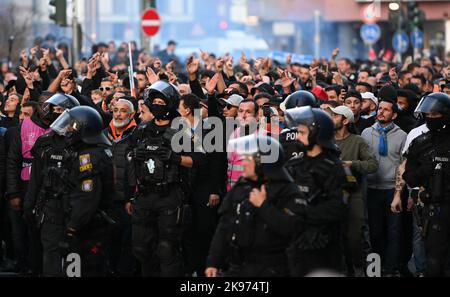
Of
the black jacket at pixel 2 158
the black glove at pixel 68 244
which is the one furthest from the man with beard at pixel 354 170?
the black jacket at pixel 2 158

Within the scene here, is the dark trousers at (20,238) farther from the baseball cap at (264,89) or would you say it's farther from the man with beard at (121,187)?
the baseball cap at (264,89)

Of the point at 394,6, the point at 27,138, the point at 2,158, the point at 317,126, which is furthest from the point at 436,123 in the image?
the point at 394,6

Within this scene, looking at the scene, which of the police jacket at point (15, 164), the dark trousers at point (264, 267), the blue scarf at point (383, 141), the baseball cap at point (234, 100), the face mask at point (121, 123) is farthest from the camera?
the baseball cap at point (234, 100)

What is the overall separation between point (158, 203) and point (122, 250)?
1.93 meters

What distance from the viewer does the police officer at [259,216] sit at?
824cm

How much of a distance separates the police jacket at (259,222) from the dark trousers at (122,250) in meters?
3.85

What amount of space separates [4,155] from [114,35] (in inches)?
4136

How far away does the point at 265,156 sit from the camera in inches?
328

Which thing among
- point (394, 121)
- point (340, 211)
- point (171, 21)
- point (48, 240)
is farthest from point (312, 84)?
point (171, 21)

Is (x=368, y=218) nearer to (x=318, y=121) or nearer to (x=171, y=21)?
(x=318, y=121)

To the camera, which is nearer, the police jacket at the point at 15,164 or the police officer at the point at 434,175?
the police officer at the point at 434,175

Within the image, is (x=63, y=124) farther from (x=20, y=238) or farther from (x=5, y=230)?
(x=5, y=230)

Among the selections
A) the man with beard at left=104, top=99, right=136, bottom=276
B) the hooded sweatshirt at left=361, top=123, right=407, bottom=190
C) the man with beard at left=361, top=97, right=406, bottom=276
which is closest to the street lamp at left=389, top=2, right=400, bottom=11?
the man with beard at left=361, top=97, right=406, bottom=276

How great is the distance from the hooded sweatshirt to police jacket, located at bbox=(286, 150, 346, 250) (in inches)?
128
